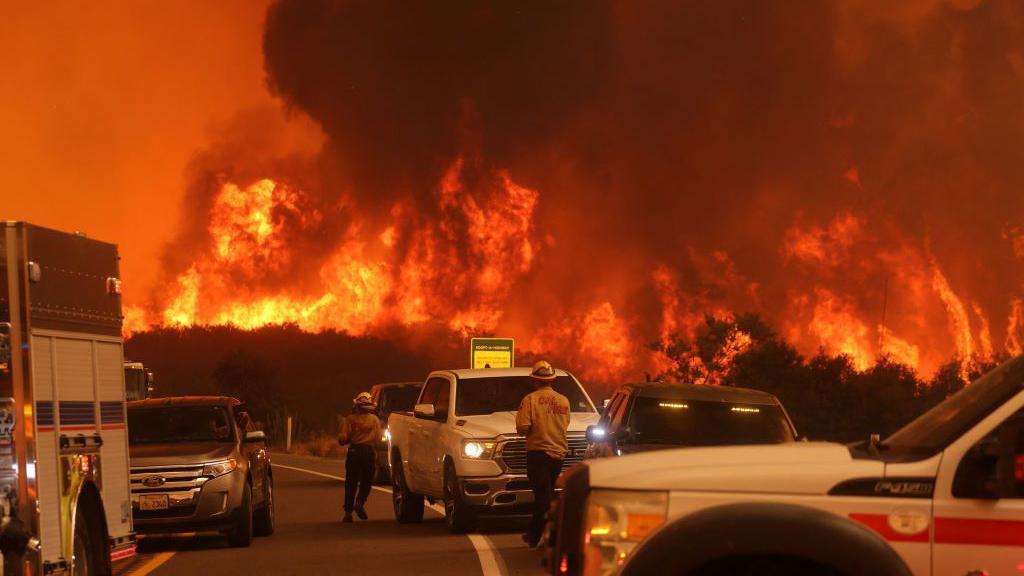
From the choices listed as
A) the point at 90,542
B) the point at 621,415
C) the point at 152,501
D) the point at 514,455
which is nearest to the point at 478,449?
the point at 514,455

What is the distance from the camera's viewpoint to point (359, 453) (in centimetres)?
2156

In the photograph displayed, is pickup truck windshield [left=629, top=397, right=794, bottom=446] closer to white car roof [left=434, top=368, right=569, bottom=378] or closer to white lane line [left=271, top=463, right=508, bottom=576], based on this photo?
white lane line [left=271, top=463, right=508, bottom=576]

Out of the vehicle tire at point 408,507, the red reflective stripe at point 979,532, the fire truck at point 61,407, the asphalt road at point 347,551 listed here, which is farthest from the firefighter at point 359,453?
the red reflective stripe at point 979,532

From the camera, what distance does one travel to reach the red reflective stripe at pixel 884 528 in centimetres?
585

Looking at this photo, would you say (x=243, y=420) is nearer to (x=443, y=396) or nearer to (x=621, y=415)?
(x=443, y=396)

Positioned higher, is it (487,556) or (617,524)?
(617,524)

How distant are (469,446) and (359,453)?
10.1 ft

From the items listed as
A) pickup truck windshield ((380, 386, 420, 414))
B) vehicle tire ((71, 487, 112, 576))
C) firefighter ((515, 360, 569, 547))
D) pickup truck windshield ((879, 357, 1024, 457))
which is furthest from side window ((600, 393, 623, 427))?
pickup truck windshield ((380, 386, 420, 414))

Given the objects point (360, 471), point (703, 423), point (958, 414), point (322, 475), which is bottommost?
point (322, 475)

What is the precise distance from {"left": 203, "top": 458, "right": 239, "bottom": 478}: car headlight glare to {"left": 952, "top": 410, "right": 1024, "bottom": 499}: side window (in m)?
12.7

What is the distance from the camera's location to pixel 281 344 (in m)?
Answer: 129

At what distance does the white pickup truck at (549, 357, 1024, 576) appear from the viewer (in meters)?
5.78

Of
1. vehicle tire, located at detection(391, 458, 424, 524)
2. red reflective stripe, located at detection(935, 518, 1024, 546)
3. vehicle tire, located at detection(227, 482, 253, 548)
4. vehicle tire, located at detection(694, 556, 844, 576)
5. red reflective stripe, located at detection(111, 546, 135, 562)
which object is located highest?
red reflective stripe, located at detection(935, 518, 1024, 546)

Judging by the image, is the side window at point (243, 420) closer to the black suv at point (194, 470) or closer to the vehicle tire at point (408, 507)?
the black suv at point (194, 470)
